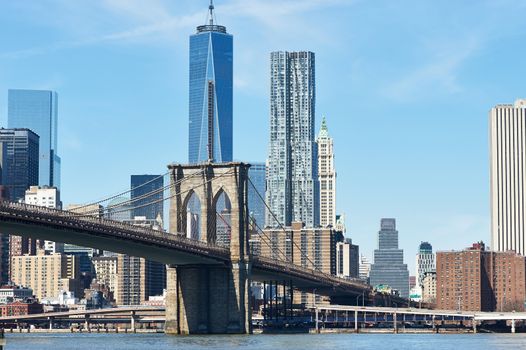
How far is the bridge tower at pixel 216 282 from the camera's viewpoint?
126m

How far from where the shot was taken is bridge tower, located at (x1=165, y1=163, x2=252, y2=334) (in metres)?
126

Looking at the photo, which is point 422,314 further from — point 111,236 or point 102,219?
point 111,236

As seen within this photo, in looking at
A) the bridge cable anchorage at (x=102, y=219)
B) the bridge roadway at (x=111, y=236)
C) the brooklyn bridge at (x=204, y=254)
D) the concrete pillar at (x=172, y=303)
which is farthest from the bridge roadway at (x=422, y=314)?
the bridge cable anchorage at (x=102, y=219)

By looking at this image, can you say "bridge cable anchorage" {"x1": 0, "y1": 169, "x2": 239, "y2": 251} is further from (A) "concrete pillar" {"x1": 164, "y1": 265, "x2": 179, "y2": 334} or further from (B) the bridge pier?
(A) "concrete pillar" {"x1": 164, "y1": 265, "x2": 179, "y2": 334}

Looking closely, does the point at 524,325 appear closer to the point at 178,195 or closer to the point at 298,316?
the point at 298,316

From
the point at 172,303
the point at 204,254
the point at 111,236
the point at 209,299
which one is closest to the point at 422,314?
the point at 209,299

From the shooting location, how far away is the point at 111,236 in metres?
108

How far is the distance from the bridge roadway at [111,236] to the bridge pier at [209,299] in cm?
159

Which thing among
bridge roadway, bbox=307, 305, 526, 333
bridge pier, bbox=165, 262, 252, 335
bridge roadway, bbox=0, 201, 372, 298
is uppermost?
bridge roadway, bbox=0, 201, 372, 298

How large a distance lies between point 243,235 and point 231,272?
4.08 metres

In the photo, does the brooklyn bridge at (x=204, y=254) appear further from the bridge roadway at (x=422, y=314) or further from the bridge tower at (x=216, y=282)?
the bridge roadway at (x=422, y=314)

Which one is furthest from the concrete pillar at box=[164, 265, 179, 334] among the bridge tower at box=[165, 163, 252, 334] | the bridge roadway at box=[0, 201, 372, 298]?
the bridge roadway at box=[0, 201, 372, 298]

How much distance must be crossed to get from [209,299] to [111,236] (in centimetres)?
2137

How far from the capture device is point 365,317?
19812 centimetres
